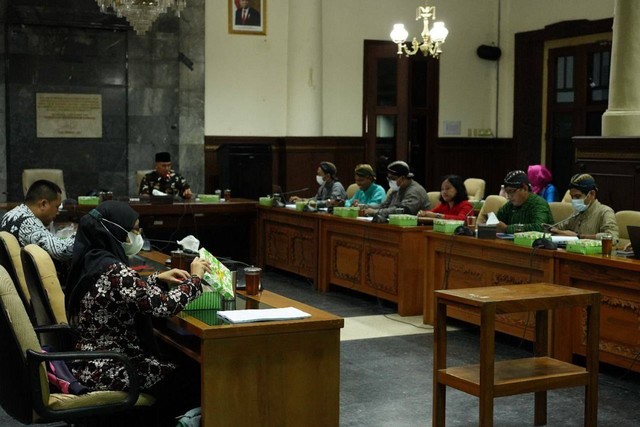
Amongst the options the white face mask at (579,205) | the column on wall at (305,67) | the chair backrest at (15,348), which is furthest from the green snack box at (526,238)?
the column on wall at (305,67)

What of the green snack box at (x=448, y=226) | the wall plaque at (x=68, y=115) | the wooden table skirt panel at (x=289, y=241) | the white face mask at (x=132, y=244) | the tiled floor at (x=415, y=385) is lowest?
the tiled floor at (x=415, y=385)

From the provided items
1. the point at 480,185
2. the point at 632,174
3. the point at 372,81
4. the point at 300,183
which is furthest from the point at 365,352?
the point at 372,81

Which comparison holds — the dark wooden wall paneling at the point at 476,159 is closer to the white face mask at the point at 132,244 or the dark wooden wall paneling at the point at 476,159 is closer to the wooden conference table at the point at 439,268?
the wooden conference table at the point at 439,268

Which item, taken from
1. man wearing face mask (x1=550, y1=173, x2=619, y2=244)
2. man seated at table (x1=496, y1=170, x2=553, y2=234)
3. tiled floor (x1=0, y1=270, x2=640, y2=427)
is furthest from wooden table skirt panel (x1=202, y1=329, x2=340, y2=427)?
man seated at table (x1=496, y1=170, x2=553, y2=234)

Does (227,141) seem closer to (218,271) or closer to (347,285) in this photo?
(347,285)

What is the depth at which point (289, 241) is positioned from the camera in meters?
9.98

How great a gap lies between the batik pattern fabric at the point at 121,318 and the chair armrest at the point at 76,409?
3.1 inches

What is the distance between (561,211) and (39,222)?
4063mm

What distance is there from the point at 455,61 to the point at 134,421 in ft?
35.7

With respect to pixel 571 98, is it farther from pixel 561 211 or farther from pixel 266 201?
pixel 561 211

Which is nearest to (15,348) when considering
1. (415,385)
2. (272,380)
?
(272,380)

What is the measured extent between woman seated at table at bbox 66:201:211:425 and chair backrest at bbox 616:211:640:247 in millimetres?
3862

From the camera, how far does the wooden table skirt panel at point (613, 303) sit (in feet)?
18.4

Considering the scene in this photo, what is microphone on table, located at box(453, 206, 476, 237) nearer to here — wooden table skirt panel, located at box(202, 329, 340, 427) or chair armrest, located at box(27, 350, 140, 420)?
wooden table skirt panel, located at box(202, 329, 340, 427)
